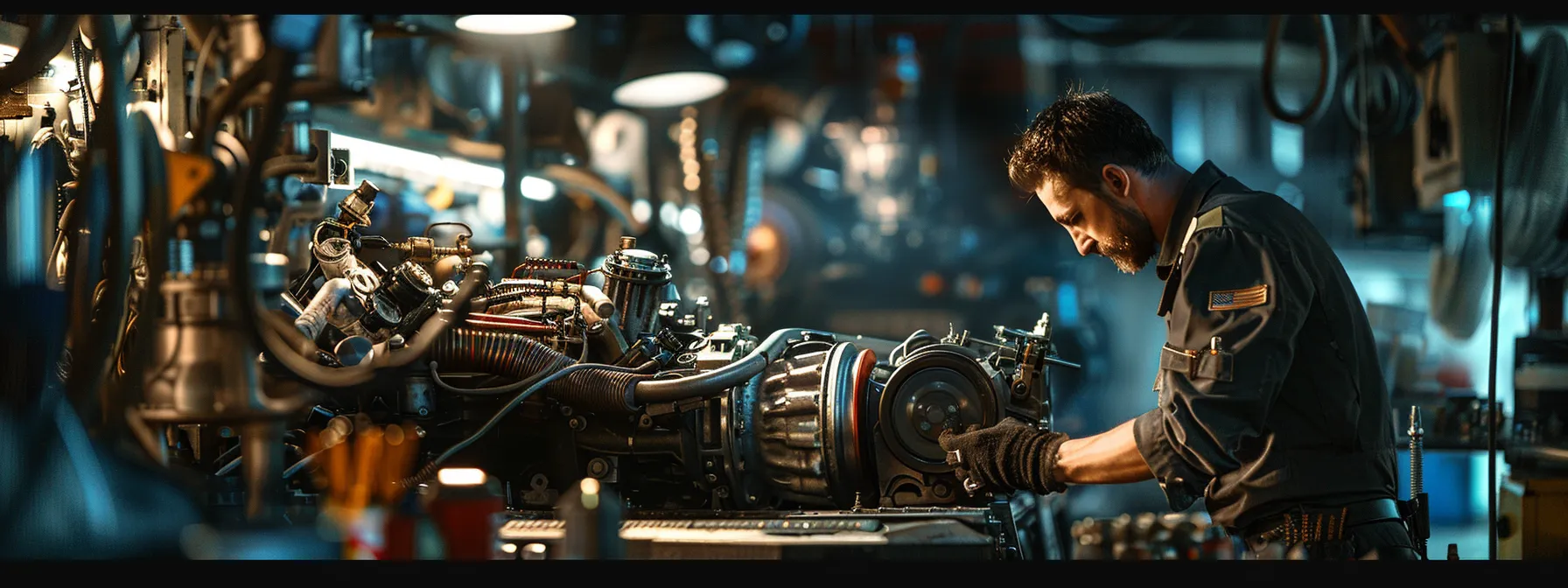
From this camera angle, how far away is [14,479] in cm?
174

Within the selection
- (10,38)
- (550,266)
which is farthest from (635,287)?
(10,38)

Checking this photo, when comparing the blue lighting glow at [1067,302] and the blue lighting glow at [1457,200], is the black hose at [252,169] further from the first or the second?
the blue lighting glow at [1067,302]

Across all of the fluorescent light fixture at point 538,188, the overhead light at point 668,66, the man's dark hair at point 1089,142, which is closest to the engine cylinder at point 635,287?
the man's dark hair at point 1089,142

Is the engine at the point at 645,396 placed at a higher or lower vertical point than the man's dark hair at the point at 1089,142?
lower

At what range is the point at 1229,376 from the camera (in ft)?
5.92

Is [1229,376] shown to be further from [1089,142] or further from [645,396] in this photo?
[645,396]

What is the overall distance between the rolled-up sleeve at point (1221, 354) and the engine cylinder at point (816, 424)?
602 mm

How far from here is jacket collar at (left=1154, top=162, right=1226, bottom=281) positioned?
2074 mm

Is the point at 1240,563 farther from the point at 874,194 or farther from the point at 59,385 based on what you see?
the point at 874,194

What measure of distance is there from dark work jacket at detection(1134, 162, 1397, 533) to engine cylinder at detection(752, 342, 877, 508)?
1.95 feet

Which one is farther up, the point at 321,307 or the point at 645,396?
the point at 321,307

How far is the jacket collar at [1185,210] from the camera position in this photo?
2074mm

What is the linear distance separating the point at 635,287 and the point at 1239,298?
129 centimetres

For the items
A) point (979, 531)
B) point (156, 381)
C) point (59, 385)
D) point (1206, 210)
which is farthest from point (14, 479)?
point (1206, 210)
